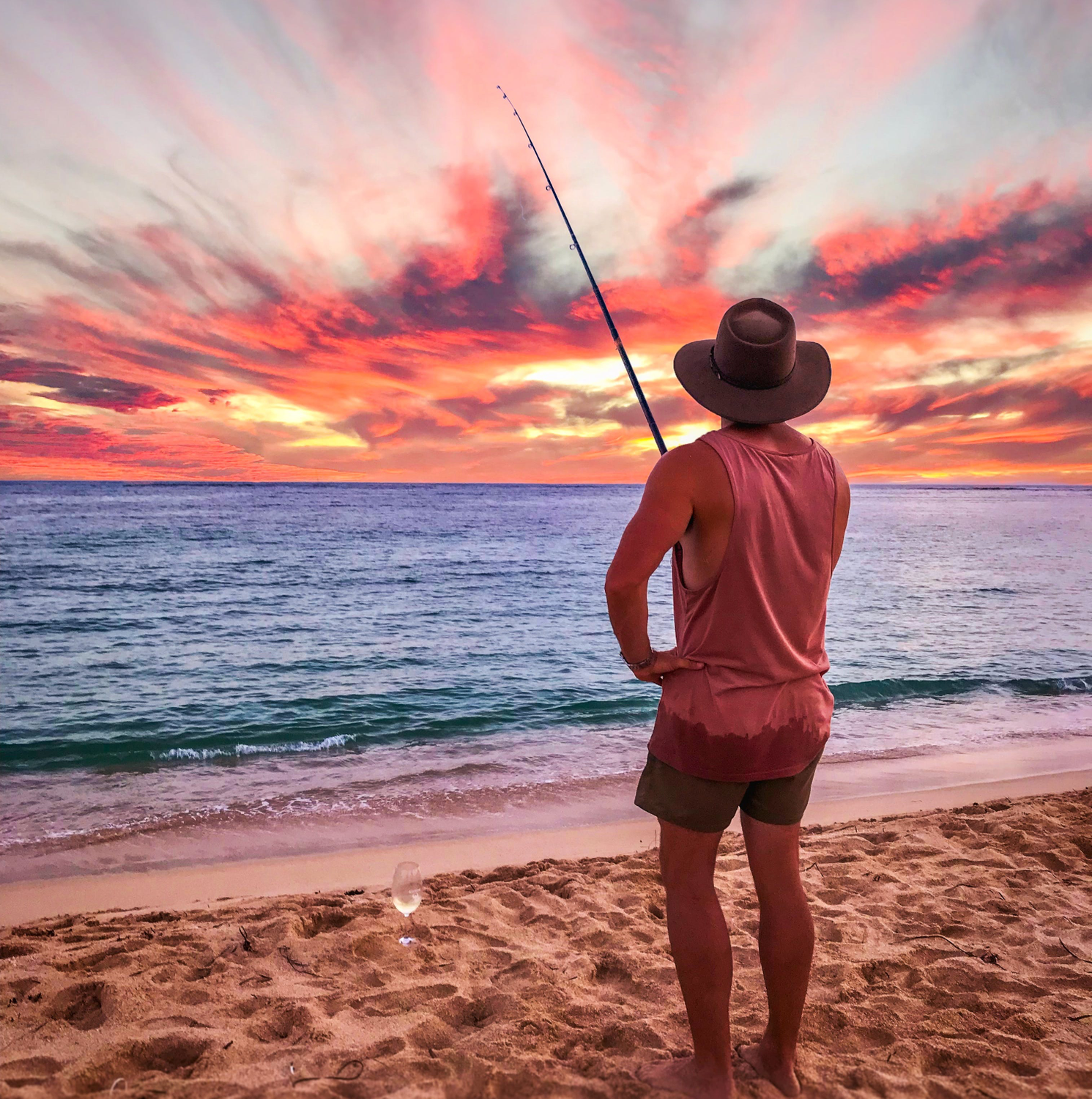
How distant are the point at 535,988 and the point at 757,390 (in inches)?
92.5

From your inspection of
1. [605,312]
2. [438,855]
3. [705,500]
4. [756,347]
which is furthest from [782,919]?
[438,855]

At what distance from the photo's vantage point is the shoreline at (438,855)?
4.35m

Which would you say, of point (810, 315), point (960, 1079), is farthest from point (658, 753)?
point (810, 315)

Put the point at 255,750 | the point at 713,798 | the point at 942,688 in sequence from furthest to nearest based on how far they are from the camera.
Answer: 1. the point at 942,688
2. the point at 255,750
3. the point at 713,798

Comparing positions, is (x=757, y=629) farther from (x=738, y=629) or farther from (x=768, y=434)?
(x=768, y=434)

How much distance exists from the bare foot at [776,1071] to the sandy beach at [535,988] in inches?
1.6

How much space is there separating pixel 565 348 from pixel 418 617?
9.61 m

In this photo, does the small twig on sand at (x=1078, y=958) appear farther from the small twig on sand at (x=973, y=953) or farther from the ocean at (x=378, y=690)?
the ocean at (x=378, y=690)

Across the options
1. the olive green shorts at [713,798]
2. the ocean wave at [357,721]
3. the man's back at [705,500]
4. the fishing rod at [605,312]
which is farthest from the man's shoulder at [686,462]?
the ocean wave at [357,721]

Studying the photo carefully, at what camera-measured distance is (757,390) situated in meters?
1.92

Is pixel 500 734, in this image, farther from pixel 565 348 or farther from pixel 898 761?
pixel 565 348

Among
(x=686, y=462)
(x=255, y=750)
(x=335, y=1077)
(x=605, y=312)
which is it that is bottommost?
(x=255, y=750)

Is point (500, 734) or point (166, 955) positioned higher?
point (166, 955)

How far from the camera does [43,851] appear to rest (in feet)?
17.0
